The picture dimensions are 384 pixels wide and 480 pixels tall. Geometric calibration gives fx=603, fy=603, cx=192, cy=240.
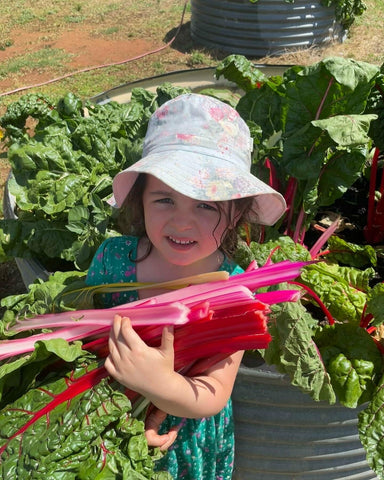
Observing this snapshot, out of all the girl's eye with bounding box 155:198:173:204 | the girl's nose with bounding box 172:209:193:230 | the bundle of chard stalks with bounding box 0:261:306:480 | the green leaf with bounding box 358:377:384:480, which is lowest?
the green leaf with bounding box 358:377:384:480

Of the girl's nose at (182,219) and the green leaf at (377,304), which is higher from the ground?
the girl's nose at (182,219)

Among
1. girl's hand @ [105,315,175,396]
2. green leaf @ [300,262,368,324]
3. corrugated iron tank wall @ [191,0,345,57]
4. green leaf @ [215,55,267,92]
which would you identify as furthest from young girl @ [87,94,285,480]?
corrugated iron tank wall @ [191,0,345,57]

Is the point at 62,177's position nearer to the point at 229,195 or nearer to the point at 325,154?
the point at 325,154

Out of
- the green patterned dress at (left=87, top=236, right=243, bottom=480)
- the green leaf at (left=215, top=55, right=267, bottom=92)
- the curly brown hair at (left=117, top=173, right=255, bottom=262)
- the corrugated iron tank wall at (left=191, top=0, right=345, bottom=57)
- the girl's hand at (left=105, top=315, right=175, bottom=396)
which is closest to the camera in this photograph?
the girl's hand at (left=105, top=315, right=175, bottom=396)

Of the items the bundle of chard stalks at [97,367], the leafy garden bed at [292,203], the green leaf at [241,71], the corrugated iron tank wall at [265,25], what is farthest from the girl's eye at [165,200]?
the corrugated iron tank wall at [265,25]

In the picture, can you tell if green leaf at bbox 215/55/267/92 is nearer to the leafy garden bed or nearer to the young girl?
the leafy garden bed

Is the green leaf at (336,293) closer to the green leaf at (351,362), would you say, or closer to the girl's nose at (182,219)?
the green leaf at (351,362)

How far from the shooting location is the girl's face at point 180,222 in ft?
5.08

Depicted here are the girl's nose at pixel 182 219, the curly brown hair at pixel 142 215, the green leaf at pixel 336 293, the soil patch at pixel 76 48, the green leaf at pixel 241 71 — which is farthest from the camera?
the soil patch at pixel 76 48

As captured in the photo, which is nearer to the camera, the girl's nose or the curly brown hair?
the girl's nose

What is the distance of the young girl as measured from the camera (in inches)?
57.7

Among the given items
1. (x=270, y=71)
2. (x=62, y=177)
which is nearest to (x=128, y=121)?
(x=62, y=177)

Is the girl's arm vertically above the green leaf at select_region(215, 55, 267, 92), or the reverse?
the green leaf at select_region(215, 55, 267, 92)

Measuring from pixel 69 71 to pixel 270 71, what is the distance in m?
4.38
